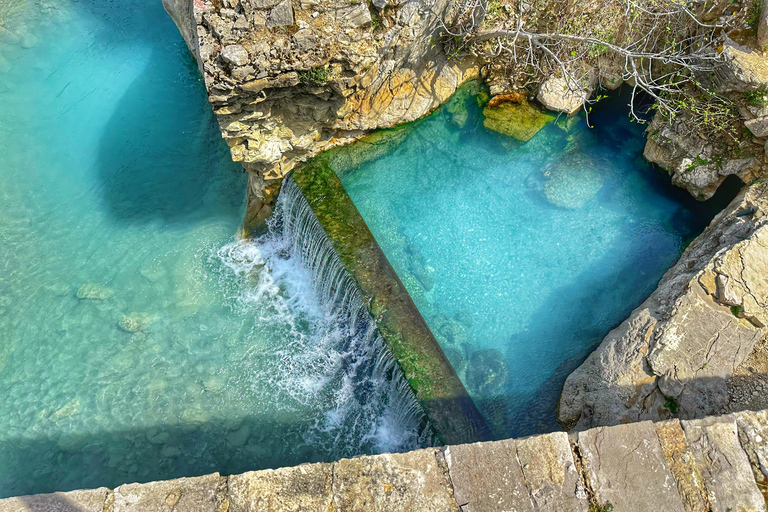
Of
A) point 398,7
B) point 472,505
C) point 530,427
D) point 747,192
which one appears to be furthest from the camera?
point 398,7

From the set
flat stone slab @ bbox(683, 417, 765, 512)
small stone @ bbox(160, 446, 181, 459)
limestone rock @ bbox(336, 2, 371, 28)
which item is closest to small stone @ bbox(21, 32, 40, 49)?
limestone rock @ bbox(336, 2, 371, 28)

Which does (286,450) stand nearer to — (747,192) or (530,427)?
(530,427)

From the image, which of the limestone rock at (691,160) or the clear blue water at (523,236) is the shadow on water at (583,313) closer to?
the clear blue water at (523,236)

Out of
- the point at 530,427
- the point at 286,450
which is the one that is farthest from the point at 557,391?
the point at 286,450

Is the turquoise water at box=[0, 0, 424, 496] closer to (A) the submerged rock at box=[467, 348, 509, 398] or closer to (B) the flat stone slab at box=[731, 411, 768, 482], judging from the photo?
(A) the submerged rock at box=[467, 348, 509, 398]

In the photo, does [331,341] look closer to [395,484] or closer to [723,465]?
[395,484]

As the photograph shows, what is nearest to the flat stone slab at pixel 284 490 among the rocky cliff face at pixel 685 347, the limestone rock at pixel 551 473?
the limestone rock at pixel 551 473

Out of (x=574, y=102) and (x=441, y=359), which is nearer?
(x=441, y=359)
